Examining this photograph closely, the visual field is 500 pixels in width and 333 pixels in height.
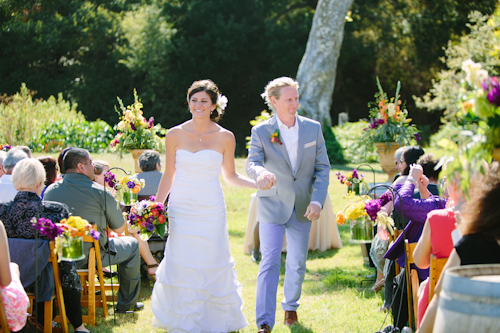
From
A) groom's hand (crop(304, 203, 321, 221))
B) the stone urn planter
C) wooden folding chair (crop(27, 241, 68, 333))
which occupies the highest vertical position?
the stone urn planter

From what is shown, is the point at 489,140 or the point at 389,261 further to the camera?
the point at 389,261

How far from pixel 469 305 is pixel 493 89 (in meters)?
0.95

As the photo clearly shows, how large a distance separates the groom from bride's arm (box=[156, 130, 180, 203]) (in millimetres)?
649

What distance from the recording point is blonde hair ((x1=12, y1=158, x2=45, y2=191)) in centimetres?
373

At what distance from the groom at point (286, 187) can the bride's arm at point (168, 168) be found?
2.13 feet

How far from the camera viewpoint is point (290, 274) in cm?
442

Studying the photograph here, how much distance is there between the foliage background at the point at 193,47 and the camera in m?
25.8

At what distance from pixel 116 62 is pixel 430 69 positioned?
17176 millimetres

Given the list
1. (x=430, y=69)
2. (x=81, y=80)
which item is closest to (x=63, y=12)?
(x=81, y=80)

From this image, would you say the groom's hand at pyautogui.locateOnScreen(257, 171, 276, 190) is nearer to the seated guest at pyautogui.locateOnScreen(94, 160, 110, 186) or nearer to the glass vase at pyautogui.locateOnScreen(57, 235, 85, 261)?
the glass vase at pyautogui.locateOnScreen(57, 235, 85, 261)

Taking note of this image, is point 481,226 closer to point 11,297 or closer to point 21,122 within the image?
point 11,297

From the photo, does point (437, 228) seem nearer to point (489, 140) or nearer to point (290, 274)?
point (489, 140)

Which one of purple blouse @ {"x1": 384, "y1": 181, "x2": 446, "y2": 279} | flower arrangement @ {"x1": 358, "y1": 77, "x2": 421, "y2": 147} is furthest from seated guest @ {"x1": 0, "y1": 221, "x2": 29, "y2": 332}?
flower arrangement @ {"x1": 358, "y1": 77, "x2": 421, "y2": 147}

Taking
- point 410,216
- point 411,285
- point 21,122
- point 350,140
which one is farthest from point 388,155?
point 350,140
